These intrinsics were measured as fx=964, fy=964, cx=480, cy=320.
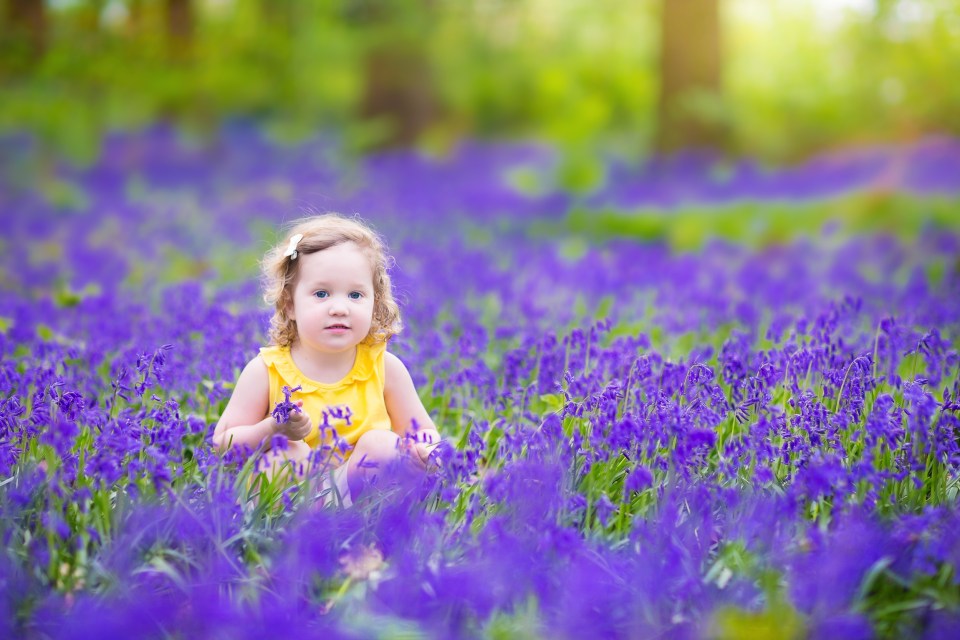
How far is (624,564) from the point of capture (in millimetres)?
2359

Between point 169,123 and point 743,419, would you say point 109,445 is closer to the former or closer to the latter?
point 743,419

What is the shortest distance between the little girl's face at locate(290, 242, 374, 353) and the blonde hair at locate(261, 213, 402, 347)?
1.5 inches

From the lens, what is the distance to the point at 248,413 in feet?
9.84

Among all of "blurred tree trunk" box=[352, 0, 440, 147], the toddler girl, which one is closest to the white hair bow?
the toddler girl

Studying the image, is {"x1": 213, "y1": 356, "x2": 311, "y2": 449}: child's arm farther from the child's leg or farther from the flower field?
the child's leg

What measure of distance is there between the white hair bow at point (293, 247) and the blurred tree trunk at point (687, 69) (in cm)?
866

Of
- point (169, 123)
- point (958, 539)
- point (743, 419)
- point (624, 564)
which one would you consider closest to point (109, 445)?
point (624, 564)

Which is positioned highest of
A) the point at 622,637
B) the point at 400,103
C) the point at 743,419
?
the point at 400,103

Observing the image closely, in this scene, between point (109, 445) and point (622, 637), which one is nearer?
point (622, 637)

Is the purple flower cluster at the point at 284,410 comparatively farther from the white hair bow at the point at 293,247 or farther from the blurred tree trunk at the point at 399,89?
the blurred tree trunk at the point at 399,89

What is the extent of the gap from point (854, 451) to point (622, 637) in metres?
1.19

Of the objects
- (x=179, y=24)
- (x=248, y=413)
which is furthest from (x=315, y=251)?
(x=179, y=24)

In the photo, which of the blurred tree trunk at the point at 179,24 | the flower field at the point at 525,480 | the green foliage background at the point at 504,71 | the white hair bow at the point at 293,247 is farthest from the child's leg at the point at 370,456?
the blurred tree trunk at the point at 179,24

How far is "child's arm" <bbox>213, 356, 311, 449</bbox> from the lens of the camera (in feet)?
9.32
